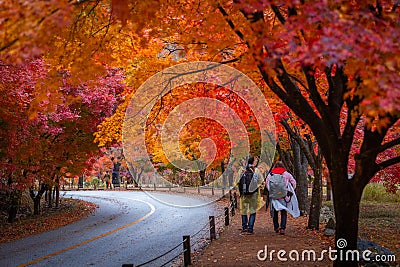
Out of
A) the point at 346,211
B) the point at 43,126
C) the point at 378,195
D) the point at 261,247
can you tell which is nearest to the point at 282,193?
the point at 261,247

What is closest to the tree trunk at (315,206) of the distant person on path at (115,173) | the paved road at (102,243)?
the paved road at (102,243)

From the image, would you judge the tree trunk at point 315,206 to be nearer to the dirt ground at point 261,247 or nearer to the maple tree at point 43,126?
the dirt ground at point 261,247

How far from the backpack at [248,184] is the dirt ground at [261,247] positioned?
1.22 metres

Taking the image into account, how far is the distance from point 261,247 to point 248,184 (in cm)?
231

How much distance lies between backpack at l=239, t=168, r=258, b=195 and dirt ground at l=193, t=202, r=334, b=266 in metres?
1.22

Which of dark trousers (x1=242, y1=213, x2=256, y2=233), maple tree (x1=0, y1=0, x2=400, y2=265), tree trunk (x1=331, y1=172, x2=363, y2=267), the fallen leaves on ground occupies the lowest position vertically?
the fallen leaves on ground

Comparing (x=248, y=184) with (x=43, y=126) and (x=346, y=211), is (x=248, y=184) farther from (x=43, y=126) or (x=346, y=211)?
(x=43, y=126)

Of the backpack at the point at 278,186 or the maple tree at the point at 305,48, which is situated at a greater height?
the maple tree at the point at 305,48

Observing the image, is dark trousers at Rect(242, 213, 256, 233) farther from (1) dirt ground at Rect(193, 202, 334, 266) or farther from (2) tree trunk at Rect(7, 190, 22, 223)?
(2) tree trunk at Rect(7, 190, 22, 223)

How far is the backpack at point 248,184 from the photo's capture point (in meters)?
11.5

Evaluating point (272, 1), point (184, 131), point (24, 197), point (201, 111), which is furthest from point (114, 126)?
point (24, 197)

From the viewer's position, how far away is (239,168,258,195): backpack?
37.7 ft

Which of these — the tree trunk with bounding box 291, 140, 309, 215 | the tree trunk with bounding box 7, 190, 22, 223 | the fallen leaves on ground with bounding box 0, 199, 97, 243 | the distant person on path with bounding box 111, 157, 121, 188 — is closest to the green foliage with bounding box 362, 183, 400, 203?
the tree trunk with bounding box 291, 140, 309, 215

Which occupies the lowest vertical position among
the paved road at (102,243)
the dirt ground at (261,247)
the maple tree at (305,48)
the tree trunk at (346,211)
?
the paved road at (102,243)
